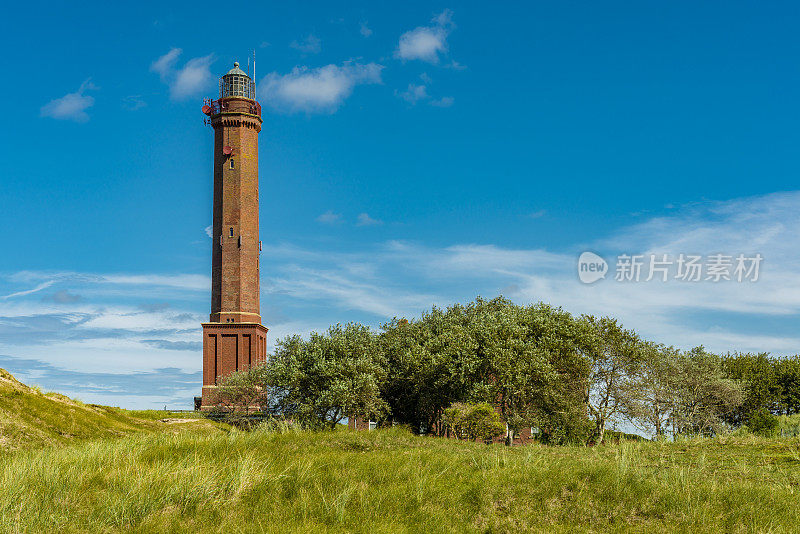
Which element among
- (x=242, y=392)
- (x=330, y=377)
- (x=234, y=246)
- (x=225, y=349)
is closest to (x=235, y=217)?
(x=234, y=246)

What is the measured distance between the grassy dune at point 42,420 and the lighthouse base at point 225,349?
39879 millimetres

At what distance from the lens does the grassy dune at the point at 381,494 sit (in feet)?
35.9

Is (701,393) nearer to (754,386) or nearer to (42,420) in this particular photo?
(754,386)

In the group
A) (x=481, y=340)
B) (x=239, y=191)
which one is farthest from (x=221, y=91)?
(x=481, y=340)

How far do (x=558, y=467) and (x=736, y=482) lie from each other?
151 inches

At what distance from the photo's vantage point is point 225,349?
73625mm

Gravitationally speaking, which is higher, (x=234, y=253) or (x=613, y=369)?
(x=234, y=253)

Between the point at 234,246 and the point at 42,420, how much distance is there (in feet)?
166

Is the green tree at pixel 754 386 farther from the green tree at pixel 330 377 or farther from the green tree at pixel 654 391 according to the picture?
the green tree at pixel 330 377

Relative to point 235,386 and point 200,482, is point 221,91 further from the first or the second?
point 200,482

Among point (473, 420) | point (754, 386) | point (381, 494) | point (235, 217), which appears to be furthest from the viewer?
point (235, 217)

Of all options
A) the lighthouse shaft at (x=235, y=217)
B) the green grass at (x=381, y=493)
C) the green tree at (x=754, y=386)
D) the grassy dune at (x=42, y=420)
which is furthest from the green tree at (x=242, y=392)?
the green tree at (x=754, y=386)

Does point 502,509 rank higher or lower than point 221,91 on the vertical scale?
lower

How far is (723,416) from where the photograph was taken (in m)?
64.5
